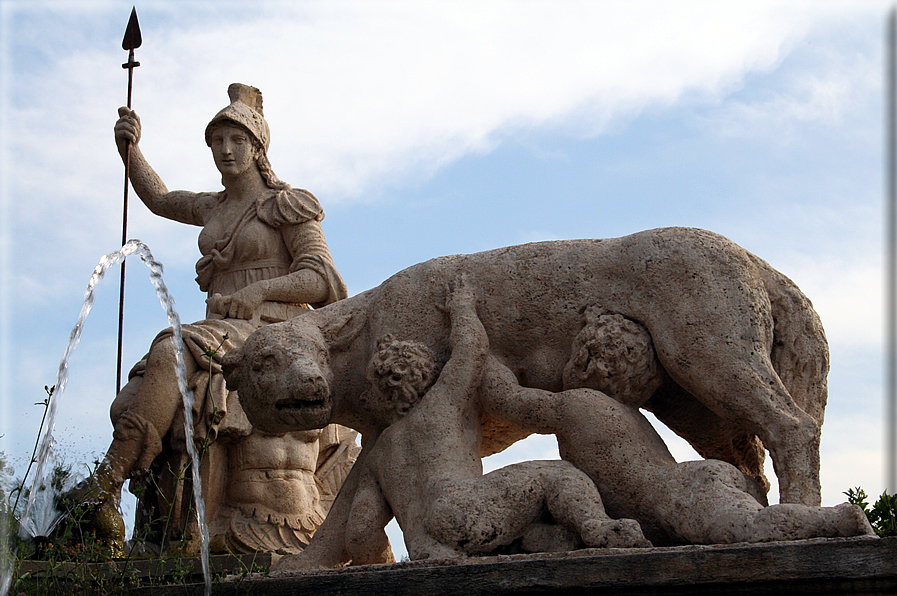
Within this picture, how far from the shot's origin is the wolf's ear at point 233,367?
16.9 ft

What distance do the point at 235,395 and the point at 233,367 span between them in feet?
6.01

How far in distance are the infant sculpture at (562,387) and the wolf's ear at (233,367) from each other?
13mm

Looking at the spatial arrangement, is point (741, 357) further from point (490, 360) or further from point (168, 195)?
point (168, 195)

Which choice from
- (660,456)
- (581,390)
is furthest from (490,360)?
(660,456)

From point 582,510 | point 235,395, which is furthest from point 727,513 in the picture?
point 235,395

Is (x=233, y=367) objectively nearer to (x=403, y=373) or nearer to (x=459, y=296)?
(x=403, y=373)

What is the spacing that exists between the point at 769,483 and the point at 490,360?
142 cm

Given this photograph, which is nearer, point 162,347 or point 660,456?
point 660,456

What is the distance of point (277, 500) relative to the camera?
687 centimetres

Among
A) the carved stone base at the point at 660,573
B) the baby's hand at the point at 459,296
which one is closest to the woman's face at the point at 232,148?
the baby's hand at the point at 459,296

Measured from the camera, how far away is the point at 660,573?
388cm

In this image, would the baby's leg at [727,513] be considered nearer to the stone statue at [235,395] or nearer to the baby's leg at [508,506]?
the baby's leg at [508,506]

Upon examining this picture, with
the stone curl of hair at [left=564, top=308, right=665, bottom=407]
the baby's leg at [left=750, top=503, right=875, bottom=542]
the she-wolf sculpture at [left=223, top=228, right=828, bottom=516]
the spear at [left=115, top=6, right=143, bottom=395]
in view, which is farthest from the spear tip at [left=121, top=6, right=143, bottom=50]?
the baby's leg at [left=750, top=503, right=875, bottom=542]

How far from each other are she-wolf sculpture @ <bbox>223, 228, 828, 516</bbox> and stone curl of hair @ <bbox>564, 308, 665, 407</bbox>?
0.06 m
